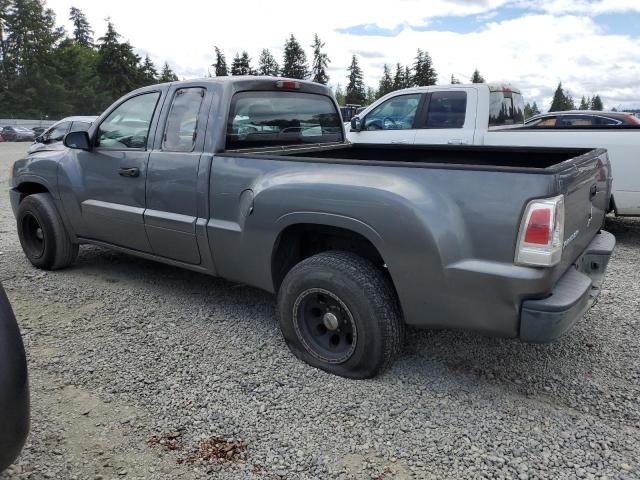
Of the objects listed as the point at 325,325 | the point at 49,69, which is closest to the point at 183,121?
the point at 325,325

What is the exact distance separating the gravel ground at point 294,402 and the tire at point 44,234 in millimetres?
803

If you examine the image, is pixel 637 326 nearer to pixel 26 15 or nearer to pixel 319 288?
pixel 319 288

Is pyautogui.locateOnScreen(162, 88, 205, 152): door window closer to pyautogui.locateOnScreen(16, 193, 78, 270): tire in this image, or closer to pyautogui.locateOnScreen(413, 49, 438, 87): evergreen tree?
pyautogui.locateOnScreen(16, 193, 78, 270): tire

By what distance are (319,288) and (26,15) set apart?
7291 centimetres

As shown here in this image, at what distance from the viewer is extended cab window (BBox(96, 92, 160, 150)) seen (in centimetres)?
414

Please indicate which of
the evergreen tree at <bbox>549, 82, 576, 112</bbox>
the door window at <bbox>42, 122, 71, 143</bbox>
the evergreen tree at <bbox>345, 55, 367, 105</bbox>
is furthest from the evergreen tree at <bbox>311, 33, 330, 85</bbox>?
the door window at <bbox>42, 122, 71, 143</bbox>

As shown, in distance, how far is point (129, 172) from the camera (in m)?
4.09

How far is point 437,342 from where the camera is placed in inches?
142

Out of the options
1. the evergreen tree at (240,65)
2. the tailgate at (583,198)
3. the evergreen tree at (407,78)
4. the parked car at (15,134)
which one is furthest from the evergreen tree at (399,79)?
the tailgate at (583,198)

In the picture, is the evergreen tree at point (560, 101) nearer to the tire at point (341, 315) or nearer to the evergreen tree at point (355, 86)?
the evergreen tree at point (355, 86)

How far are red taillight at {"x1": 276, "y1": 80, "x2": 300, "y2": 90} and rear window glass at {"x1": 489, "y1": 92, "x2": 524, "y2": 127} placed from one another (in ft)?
12.6

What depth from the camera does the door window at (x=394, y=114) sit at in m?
7.64

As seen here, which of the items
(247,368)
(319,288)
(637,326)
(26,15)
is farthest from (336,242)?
(26,15)

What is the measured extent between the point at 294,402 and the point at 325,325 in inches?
20.2
